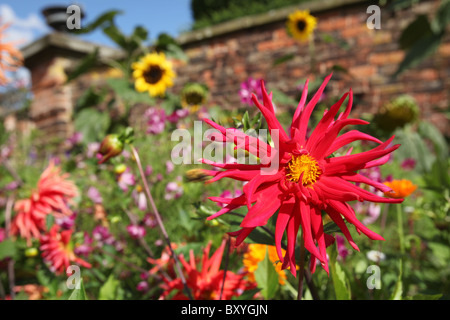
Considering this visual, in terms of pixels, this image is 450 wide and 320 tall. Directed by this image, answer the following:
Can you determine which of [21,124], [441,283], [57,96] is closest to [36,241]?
[441,283]

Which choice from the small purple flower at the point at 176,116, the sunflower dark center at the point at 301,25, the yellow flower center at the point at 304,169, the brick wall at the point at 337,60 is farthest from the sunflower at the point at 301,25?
the yellow flower center at the point at 304,169

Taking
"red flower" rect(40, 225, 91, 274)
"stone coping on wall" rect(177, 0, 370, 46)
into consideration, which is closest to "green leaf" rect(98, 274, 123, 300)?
"red flower" rect(40, 225, 91, 274)

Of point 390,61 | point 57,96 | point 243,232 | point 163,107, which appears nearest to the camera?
point 243,232

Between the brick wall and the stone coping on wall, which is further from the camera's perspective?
the stone coping on wall

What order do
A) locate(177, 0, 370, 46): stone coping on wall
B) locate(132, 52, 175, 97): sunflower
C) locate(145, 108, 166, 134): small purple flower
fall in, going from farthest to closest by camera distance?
locate(177, 0, 370, 46): stone coping on wall < locate(132, 52, 175, 97): sunflower < locate(145, 108, 166, 134): small purple flower

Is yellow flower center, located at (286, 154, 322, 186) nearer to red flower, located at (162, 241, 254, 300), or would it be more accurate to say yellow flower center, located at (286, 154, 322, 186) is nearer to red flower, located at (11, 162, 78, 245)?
red flower, located at (162, 241, 254, 300)

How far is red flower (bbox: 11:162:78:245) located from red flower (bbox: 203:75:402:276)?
21.2 inches

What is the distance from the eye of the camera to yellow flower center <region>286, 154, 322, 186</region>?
33cm

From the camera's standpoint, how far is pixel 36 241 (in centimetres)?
72

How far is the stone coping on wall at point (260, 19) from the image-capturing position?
2166 mm

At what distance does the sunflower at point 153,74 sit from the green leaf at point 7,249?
0.71 m

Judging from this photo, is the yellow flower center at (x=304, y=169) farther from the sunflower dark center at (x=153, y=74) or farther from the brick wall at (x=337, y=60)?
the brick wall at (x=337, y=60)
